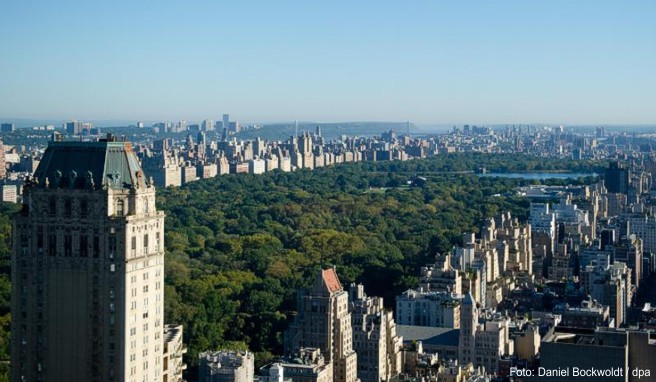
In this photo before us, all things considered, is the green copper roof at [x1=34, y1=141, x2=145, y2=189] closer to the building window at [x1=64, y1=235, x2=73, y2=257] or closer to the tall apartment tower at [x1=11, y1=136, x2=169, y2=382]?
the tall apartment tower at [x1=11, y1=136, x2=169, y2=382]

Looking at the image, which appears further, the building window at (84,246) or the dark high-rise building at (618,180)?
the dark high-rise building at (618,180)

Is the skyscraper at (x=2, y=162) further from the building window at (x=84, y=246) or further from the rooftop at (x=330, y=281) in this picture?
the building window at (x=84, y=246)

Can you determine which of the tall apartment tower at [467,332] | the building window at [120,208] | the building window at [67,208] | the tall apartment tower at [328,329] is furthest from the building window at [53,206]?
the tall apartment tower at [467,332]

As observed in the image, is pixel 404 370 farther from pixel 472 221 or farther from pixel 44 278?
pixel 472 221

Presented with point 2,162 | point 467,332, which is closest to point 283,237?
point 467,332

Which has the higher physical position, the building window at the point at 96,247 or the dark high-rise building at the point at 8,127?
the dark high-rise building at the point at 8,127

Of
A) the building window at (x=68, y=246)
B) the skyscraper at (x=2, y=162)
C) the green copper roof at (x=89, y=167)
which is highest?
the green copper roof at (x=89, y=167)

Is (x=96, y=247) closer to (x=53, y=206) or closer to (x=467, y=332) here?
(x=53, y=206)
